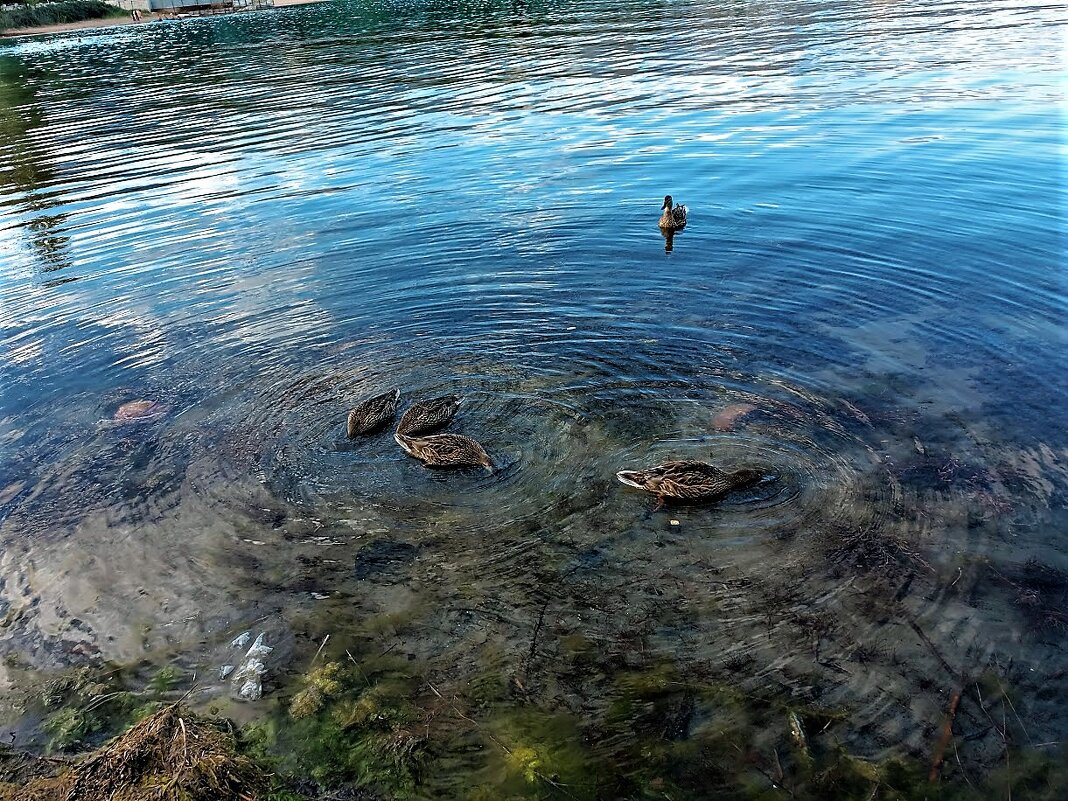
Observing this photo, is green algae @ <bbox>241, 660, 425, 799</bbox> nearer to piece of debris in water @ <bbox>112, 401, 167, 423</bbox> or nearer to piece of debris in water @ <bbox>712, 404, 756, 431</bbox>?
piece of debris in water @ <bbox>712, 404, 756, 431</bbox>

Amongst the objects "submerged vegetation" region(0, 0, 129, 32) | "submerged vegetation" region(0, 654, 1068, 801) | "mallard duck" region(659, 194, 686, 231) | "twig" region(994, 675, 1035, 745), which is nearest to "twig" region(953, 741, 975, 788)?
"submerged vegetation" region(0, 654, 1068, 801)

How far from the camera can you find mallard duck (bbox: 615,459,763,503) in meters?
8.02

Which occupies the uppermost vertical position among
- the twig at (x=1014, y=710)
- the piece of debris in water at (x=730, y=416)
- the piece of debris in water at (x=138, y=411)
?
the piece of debris in water at (x=138, y=411)

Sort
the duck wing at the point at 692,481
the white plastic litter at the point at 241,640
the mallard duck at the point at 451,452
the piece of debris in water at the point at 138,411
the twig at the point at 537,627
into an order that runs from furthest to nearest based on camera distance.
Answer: the piece of debris in water at the point at 138,411
the mallard duck at the point at 451,452
the duck wing at the point at 692,481
the white plastic litter at the point at 241,640
the twig at the point at 537,627

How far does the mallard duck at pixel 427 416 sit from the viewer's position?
9445mm

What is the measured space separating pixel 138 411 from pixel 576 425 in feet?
19.5

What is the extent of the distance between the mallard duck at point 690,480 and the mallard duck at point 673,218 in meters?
8.30

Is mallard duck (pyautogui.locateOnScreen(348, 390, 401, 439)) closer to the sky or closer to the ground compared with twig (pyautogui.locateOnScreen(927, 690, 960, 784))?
closer to the sky

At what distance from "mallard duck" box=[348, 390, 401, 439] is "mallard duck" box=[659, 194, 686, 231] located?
26.0ft

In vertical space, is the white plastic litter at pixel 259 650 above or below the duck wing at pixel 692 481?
below

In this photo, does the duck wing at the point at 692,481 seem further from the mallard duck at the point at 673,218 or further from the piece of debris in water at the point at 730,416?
the mallard duck at the point at 673,218

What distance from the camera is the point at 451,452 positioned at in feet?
29.0

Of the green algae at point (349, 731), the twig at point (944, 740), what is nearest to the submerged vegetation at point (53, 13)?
the green algae at point (349, 731)

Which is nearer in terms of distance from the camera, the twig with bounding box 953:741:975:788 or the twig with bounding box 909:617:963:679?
the twig with bounding box 953:741:975:788
